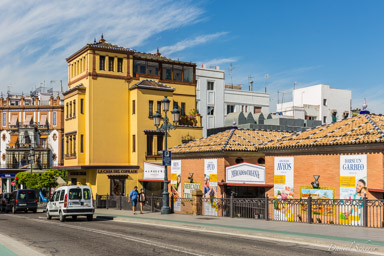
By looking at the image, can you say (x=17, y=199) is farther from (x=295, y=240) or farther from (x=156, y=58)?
(x=295, y=240)

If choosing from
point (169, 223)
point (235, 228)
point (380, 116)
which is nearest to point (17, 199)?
point (169, 223)

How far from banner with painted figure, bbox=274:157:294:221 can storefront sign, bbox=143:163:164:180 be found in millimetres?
15500

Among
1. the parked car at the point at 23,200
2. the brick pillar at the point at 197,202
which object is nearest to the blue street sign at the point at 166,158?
the brick pillar at the point at 197,202

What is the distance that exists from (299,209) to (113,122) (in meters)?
26.0

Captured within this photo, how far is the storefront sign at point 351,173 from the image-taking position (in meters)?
22.6

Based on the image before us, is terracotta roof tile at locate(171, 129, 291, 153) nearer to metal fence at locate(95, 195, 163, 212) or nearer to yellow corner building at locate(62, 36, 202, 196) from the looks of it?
metal fence at locate(95, 195, 163, 212)

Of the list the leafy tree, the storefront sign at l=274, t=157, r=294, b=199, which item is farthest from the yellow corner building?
the storefront sign at l=274, t=157, r=294, b=199

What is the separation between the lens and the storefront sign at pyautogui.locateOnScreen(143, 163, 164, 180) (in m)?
41.6

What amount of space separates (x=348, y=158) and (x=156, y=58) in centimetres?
3163

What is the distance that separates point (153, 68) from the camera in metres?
50.9

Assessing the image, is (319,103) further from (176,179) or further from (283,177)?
(283,177)

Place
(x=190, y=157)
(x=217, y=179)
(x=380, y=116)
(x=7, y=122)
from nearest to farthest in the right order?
(x=380, y=116) < (x=217, y=179) < (x=190, y=157) < (x=7, y=122)

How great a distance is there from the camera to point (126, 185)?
4631 cm

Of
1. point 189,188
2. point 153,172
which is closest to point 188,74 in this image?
point 153,172
